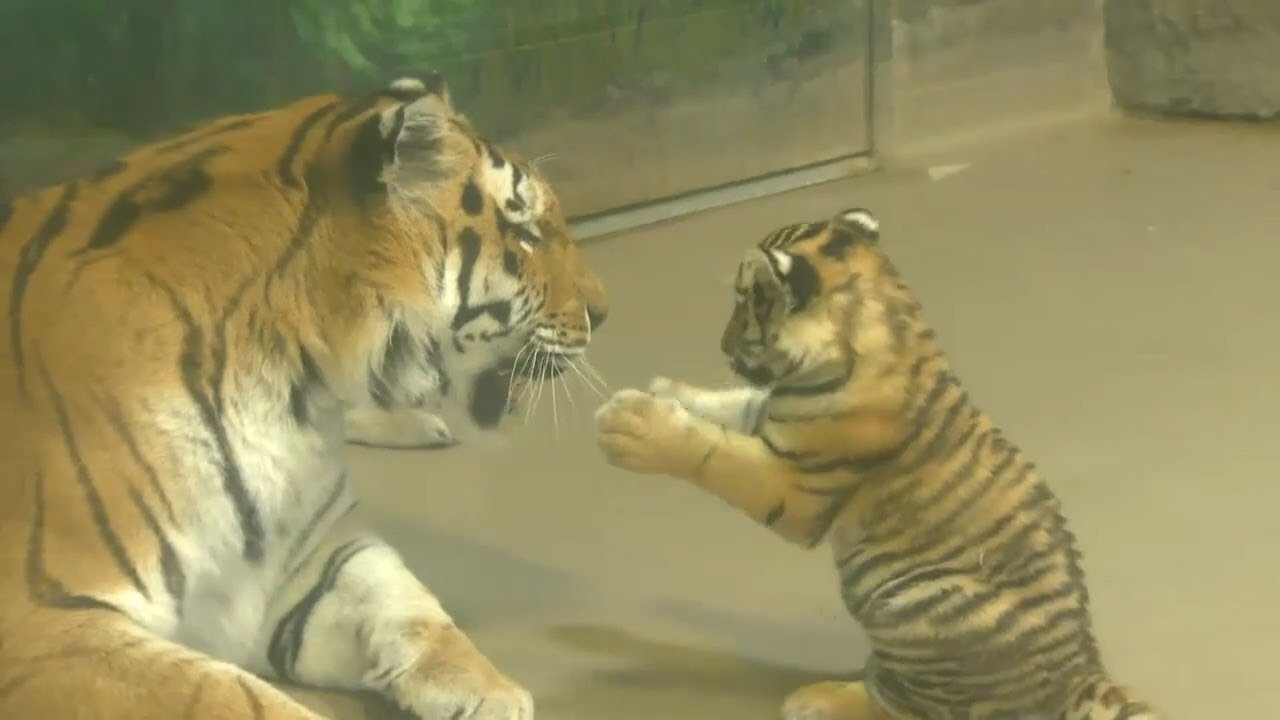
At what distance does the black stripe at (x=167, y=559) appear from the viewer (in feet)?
4.61

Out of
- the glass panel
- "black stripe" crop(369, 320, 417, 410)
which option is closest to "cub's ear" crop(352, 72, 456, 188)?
"black stripe" crop(369, 320, 417, 410)

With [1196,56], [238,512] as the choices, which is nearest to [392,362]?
[238,512]

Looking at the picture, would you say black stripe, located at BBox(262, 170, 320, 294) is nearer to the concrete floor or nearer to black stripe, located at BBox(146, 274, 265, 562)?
black stripe, located at BBox(146, 274, 265, 562)

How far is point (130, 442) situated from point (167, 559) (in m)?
0.11

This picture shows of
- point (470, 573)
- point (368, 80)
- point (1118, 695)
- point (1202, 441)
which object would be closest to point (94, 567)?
point (470, 573)

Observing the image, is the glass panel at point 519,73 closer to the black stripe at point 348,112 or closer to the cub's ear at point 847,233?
the black stripe at point 348,112

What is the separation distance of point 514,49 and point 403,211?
6.71 ft

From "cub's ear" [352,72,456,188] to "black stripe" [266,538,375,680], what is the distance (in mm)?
462

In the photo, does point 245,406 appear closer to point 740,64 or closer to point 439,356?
point 439,356

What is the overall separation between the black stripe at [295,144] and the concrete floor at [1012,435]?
538mm

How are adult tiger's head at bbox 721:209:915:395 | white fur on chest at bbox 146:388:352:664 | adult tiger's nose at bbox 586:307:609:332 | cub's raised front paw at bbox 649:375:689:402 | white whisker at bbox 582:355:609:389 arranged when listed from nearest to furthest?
white fur on chest at bbox 146:388:352:664 < adult tiger's head at bbox 721:209:915:395 < adult tiger's nose at bbox 586:307:609:332 < cub's raised front paw at bbox 649:375:689:402 < white whisker at bbox 582:355:609:389

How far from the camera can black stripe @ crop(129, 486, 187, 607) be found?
1.41m

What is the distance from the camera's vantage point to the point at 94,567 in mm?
1381

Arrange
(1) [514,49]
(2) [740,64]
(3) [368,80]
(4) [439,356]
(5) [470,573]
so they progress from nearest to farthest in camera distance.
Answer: (4) [439,356], (5) [470,573], (3) [368,80], (1) [514,49], (2) [740,64]
